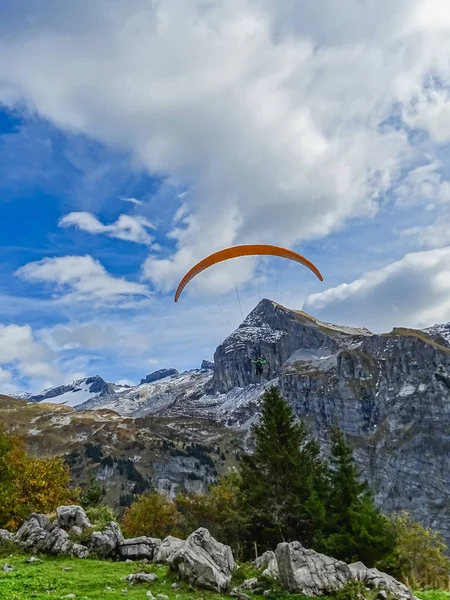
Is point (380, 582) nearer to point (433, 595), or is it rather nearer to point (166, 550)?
point (433, 595)

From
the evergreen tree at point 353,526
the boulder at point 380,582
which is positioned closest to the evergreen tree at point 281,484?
the evergreen tree at point 353,526

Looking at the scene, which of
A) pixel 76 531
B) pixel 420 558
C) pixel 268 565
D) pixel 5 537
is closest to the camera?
pixel 268 565

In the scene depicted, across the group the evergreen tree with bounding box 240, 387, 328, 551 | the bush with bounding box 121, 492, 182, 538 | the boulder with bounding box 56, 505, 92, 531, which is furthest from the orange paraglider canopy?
the bush with bounding box 121, 492, 182, 538

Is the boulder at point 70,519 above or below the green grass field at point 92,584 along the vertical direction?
above

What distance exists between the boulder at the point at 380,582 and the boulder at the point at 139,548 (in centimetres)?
1261

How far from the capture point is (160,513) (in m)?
59.6

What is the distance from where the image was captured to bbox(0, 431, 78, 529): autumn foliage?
41.5 metres

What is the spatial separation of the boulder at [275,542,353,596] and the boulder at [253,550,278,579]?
87 cm

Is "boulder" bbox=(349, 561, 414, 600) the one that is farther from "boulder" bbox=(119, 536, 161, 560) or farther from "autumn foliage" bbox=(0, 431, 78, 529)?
"autumn foliage" bbox=(0, 431, 78, 529)

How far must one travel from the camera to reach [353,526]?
32781 mm

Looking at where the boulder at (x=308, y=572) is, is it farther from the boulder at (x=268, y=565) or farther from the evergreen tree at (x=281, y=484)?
the evergreen tree at (x=281, y=484)

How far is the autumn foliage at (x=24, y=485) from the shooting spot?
4147 cm

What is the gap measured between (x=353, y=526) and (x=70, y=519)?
64.3ft

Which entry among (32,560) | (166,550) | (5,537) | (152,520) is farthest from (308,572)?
(152,520)
